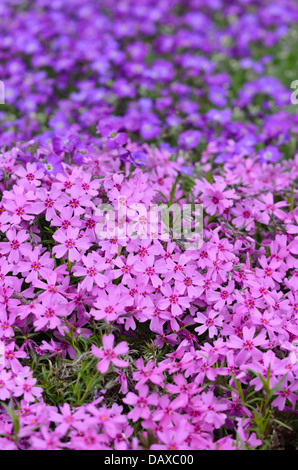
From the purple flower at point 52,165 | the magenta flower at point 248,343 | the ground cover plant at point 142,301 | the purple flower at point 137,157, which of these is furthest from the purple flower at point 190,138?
the magenta flower at point 248,343

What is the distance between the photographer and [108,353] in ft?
8.54

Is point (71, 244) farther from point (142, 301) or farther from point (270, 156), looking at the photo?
point (270, 156)

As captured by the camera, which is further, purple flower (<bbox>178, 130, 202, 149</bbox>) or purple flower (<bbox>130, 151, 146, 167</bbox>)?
purple flower (<bbox>178, 130, 202, 149</bbox>)

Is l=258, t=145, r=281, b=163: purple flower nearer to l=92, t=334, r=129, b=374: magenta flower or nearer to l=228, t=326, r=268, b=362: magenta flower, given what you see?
l=228, t=326, r=268, b=362: magenta flower

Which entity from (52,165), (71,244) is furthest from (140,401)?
(52,165)

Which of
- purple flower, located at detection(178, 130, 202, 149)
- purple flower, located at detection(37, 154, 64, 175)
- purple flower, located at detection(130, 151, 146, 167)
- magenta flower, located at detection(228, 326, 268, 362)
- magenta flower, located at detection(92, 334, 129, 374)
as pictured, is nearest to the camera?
magenta flower, located at detection(92, 334, 129, 374)

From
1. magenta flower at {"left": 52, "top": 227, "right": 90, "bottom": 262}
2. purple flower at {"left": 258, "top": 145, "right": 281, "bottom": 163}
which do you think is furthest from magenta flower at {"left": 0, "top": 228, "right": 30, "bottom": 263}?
purple flower at {"left": 258, "top": 145, "right": 281, "bottom": 163}

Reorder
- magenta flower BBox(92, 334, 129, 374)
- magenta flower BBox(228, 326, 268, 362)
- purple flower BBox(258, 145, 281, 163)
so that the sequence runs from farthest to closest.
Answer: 1. purple flower BBox(258, 145, 281, 163)
2. magenta flower BBox(228, 326, 268, 362)
3. magenta flower BBox(92, 334, 129, 374)

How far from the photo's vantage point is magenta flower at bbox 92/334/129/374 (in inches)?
99.9

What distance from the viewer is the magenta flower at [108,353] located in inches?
99.9

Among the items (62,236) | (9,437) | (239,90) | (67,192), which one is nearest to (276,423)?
(9,437)

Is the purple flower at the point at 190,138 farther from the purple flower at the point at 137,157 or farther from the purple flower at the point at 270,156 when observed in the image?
the purple flower at the point at 137,157

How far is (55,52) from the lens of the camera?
6355 millimetres
